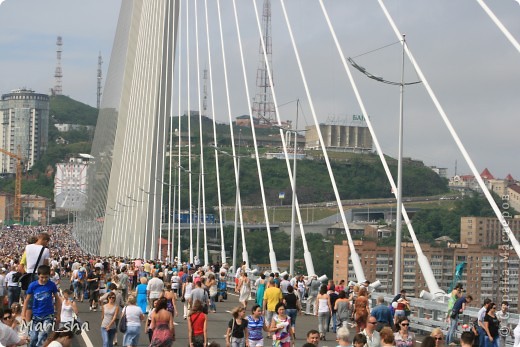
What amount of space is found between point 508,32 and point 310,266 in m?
14.9

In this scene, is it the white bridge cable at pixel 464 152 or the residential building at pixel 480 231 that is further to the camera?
the residential building at pixel 480 231

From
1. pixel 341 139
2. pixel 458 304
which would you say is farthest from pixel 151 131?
pixel 458 304

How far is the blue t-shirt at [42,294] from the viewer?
15500 millimetres

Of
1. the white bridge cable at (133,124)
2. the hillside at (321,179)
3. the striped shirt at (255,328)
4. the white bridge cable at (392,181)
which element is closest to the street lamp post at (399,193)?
the white bridge cable at (392,181)

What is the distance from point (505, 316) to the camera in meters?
21.4

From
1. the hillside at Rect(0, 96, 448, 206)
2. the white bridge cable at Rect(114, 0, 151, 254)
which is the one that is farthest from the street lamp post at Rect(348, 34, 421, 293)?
the white bridge cable at Rect(114, 0, 151, 254)

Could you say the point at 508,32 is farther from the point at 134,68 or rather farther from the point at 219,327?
the point at 134,68

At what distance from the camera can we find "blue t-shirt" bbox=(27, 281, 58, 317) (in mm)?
15500

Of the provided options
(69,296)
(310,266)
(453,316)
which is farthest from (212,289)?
(69,296)

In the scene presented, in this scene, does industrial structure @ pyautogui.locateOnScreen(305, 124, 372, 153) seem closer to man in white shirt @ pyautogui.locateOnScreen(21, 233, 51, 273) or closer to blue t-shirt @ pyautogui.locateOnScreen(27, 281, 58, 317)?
man in white shirt @ pyautogui.locateOnScreen(21, 233, 51, 273)

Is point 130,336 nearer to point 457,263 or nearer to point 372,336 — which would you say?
point 372,336

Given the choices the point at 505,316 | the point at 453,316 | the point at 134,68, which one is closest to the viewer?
the point at 505,316

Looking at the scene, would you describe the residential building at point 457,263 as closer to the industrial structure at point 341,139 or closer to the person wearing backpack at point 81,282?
the person wearing backpack at point 81,282

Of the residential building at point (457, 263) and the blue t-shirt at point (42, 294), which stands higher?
the blue t-shirt at point (42, 294)
